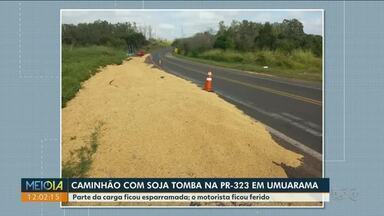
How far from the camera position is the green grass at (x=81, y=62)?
12.4 meters

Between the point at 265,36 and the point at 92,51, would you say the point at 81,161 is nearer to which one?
the point at 265,36

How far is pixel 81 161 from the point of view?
723cm

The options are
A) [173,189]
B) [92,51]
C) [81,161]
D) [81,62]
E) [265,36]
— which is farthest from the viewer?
[92,51]

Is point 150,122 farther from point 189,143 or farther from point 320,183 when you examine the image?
point 320,183

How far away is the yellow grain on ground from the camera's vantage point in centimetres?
687

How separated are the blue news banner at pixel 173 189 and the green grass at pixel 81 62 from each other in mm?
4137

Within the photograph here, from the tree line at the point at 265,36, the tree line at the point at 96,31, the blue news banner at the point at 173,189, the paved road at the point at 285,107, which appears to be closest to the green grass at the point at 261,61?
the tree line at the point at 265,36

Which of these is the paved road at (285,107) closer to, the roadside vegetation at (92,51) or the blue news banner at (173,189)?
the blue news banner at (173,189)

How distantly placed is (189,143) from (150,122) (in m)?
1.20

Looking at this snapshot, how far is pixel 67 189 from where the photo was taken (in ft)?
21.1

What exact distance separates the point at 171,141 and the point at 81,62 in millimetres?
11784

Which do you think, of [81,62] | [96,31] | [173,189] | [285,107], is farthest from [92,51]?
[173,189]

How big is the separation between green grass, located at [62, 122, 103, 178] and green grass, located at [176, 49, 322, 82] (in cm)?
1709

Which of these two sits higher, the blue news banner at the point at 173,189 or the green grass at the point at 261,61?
the green grass at the point at 261,61
